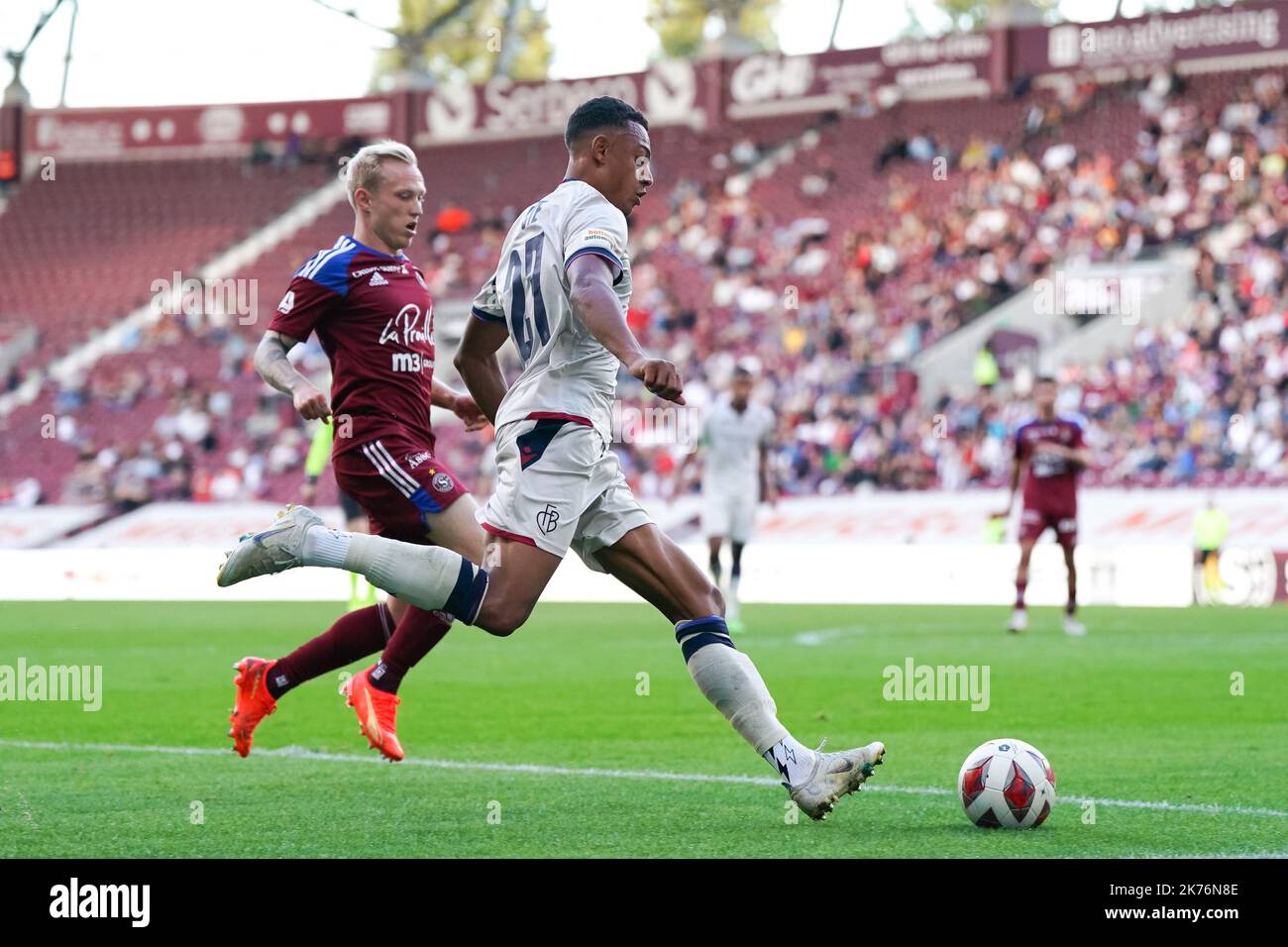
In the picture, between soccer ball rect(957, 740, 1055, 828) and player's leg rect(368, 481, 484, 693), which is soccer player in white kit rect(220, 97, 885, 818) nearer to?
soccer ball rect(957, 740, 1055, 828)

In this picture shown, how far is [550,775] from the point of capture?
712cm

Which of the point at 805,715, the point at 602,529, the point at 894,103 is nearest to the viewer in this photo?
the point at 602,529

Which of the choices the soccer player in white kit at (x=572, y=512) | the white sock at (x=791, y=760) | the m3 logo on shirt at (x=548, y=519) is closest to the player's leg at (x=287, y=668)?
the soccer player in white kit at (x=572, y=512)

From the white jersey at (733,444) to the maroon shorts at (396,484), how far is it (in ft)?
34.5

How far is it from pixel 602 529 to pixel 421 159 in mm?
35265

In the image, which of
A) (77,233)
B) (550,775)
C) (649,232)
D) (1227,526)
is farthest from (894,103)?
(550,775)

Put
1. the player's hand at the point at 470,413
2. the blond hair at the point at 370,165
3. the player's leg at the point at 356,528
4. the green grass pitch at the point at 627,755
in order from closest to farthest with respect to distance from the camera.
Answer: the green grass pitch at the point at 627,755 → the player's hand at the point at 470,413 → the blond hair at the point at 370,165 → the player's leg at the point at 356,528

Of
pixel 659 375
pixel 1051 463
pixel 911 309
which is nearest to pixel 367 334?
pixel 659 375

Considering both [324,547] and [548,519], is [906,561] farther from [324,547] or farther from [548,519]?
[324,547]

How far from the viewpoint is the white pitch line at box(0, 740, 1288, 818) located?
245 inches

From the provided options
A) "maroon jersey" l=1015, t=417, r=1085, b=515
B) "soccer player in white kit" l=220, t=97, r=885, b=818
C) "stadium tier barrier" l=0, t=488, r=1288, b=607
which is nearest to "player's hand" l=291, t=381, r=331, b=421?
"soccer player in white kit" l=220, t=97, r=885, b=818

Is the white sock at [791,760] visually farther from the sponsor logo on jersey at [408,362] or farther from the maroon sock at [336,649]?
the sponsor logo on jersey at [408,362]

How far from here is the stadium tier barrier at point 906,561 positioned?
21703 mm

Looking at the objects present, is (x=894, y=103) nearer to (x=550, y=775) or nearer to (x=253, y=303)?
(x=253, y=303)
